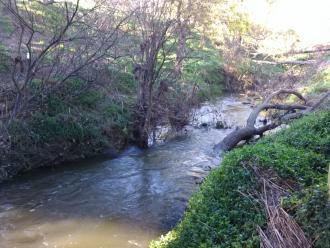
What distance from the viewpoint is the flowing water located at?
7.87 m

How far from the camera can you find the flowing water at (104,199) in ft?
25.8

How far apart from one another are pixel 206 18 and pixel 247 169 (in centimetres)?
1692

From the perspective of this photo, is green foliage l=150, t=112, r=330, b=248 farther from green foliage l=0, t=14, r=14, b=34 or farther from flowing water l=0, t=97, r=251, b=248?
green foliage l=0, t=14, r=14, b=34

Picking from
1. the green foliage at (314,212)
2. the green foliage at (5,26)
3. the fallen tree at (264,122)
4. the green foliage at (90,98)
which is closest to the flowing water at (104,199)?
the fallen tree at (264,122)

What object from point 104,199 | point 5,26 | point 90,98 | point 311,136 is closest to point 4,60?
point 90,98

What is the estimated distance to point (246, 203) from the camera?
6.37m

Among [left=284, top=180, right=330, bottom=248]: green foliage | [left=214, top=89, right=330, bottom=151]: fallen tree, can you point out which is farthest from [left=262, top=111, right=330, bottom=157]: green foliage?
[left=284, top=180, right=330, bottom=248]: green foliage

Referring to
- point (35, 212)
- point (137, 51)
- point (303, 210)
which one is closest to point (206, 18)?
point (137, 51)

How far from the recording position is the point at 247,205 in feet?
20.7

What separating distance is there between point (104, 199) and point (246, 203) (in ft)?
13.9

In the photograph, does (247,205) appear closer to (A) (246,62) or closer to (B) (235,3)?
(A) (246,62)

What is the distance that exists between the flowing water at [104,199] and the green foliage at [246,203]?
1.60 metres

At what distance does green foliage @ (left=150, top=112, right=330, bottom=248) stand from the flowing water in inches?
63.2

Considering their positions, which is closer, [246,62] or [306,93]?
[306,93]
